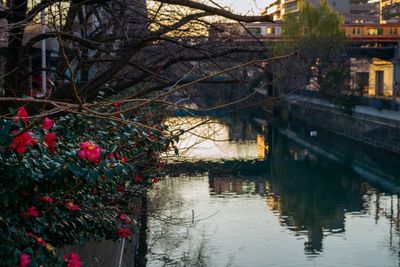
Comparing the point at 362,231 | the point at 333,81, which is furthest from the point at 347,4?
the point at 362,231

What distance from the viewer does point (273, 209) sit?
22812mm

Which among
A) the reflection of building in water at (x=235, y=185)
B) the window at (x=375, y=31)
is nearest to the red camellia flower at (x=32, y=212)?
the reflection of building in water at (x=235, y=185)

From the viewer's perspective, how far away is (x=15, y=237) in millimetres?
4625

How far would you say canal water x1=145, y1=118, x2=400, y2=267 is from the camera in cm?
1700

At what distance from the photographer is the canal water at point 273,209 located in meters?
17.0

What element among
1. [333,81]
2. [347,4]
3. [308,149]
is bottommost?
[308,149]

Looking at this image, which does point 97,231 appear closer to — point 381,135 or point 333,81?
point 381,135

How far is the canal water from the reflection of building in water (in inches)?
1.4

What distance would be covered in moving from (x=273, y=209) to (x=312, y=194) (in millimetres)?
3719

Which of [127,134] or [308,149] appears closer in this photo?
[127,134]

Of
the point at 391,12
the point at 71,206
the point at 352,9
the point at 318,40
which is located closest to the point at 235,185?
the point at 71,206

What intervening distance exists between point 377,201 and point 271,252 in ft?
25.3

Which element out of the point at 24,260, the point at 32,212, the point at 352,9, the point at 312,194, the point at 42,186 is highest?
the point at 352,9

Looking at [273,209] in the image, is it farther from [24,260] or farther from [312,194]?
[24,260]
